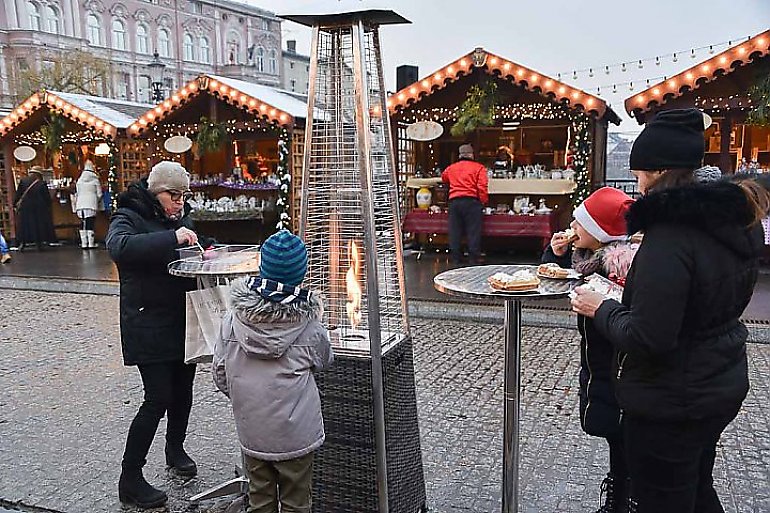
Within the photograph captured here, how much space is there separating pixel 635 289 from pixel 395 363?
46.1 inches

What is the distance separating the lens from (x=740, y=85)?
9555 mm

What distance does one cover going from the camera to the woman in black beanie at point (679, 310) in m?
1.94

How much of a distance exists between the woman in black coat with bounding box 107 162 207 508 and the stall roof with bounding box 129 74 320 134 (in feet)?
26.2

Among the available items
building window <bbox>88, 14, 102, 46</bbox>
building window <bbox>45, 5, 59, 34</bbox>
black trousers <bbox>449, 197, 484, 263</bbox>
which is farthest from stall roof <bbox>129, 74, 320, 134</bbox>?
building window <bbox>88, 14, 102, 46</bbox>

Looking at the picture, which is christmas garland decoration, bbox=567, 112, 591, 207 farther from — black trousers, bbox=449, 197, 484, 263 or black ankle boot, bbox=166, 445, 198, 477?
black ankle boot, bbox=166, 445, 198, 477

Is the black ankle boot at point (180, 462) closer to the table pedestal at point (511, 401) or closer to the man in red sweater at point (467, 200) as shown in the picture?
the table pedestal at point (511, 401)

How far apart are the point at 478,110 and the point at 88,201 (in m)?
7.77

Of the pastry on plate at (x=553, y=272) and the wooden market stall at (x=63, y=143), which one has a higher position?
the wooden market stall at (x=63, y=143)

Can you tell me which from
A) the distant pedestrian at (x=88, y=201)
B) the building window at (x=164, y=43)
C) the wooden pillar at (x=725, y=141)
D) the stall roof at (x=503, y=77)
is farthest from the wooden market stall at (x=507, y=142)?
the building window at (x=164, y=43)

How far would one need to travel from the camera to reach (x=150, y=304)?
10.5 feet

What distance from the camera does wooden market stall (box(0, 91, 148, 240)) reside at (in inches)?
508

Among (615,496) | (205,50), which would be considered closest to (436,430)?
(615,496)

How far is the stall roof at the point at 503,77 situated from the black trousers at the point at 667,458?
331 inches

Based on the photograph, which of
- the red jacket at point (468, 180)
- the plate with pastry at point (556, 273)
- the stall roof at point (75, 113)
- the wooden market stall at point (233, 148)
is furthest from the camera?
the stall roof at point (75, 113)
